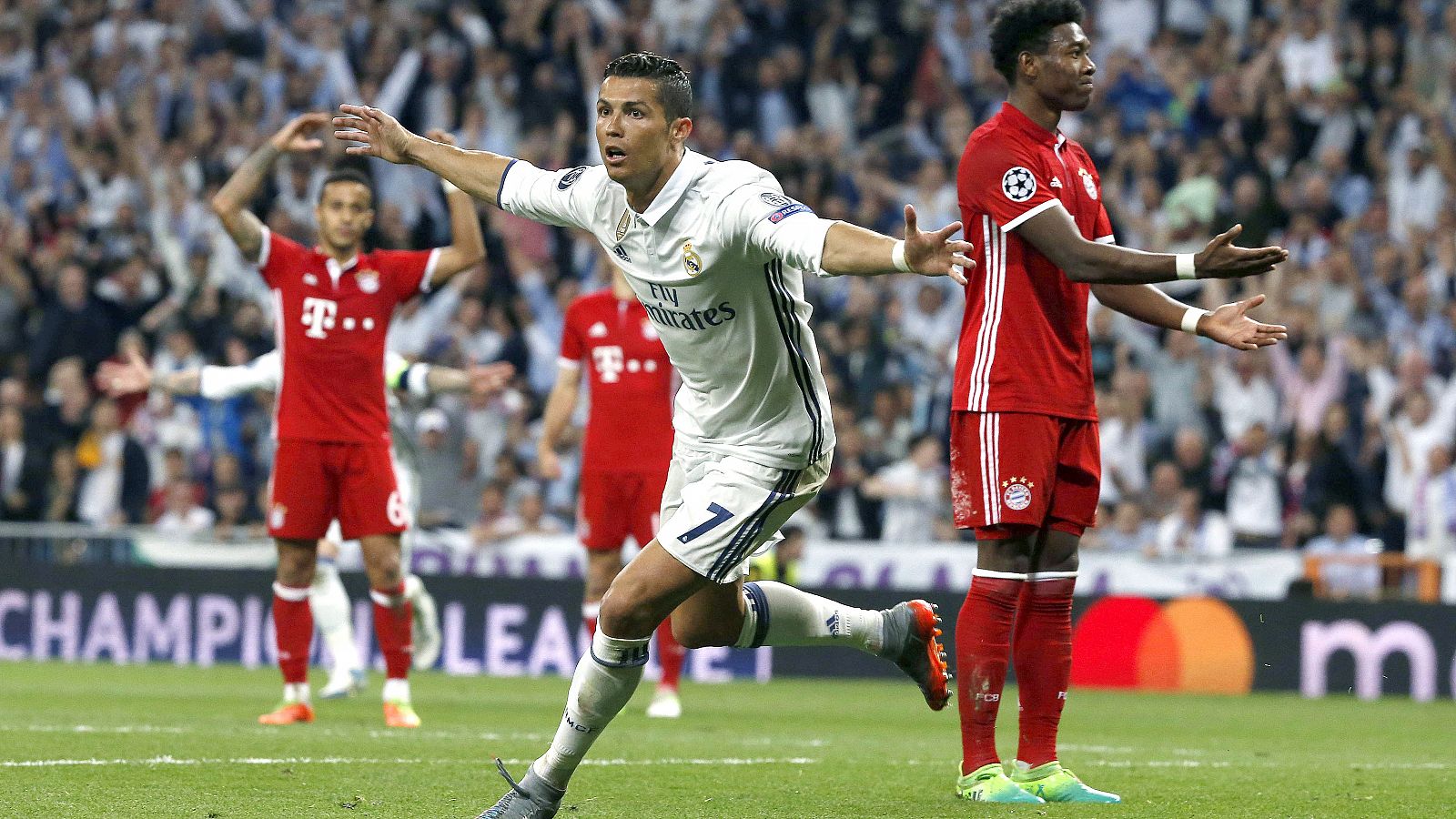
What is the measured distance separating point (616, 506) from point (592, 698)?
18.6ft

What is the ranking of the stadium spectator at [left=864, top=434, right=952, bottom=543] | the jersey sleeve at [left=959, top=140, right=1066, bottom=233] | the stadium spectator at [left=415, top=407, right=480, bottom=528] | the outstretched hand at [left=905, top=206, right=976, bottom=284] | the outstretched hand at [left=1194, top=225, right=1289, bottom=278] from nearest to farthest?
the outstretched hand at [left=905, top=206, right=976, bottom=284] < the outstretched hand at [left=1194, top=225, right=1289, bottom=278] < the jersey sleeve at [left=959, top=140, right=1066, bottom=233] < the stadium spectator at [left=864, top=434, right=952, bottom=543] < the stadium spectator at [left=415, top=407, right=480, bottom=528]

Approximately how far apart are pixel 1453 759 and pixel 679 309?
482cm

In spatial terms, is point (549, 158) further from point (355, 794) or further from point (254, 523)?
point (355, 794)

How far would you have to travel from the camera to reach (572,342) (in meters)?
11.6

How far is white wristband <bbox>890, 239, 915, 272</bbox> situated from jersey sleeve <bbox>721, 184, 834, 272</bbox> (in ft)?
0.77

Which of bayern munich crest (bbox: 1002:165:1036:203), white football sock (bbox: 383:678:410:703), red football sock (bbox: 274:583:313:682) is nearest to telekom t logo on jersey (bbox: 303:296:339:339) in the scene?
red football sock (bbox: 274:583:313:682)

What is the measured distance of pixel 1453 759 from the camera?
346 inches

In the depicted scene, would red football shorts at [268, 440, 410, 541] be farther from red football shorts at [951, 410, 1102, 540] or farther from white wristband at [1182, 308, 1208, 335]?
white wristband at [1182, 308, 1208, 335]

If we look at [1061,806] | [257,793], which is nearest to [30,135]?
[257,793]

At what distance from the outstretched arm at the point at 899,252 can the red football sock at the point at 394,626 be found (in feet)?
18.1

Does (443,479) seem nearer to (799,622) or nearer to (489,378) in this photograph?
(489,378)

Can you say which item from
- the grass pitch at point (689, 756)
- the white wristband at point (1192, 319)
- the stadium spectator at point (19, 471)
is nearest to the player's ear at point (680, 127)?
the white wristband at point (1192, 319)

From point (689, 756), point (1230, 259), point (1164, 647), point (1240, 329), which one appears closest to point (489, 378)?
point (689, 756)

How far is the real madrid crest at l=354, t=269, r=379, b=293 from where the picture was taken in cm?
1002
